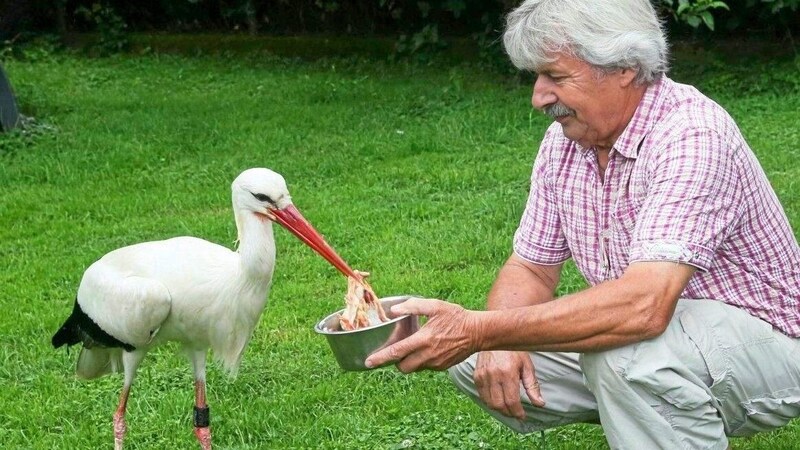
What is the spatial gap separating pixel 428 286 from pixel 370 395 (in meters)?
1.18

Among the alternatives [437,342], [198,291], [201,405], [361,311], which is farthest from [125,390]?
[437,342]

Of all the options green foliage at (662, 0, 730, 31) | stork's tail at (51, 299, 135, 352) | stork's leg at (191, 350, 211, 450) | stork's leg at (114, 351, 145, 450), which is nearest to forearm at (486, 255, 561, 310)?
stork's leg at (191, 350, 211, 450)

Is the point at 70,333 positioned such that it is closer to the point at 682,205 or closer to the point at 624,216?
the point at 624,216

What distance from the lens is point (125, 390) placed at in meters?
4.76

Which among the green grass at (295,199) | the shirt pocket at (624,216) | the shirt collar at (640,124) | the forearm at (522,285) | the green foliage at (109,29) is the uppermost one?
the shirt collar at (640,124)

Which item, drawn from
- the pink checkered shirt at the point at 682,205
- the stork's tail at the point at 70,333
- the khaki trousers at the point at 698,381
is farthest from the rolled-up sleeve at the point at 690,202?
the stork's tail at the point at 70,333

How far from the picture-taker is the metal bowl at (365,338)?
128 inches

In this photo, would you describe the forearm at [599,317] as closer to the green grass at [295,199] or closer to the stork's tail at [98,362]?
the green grass at [295,199]

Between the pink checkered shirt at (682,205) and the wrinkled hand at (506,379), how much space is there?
0.33 m

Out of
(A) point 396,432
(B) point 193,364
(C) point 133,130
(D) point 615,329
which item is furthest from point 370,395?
(C) point 133,130

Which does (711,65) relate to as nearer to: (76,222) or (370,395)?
(76,222)

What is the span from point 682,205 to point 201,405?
2239mm

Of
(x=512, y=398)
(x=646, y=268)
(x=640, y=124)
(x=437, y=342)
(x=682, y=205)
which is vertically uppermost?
(x=640, y=124)

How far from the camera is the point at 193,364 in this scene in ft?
16.2
